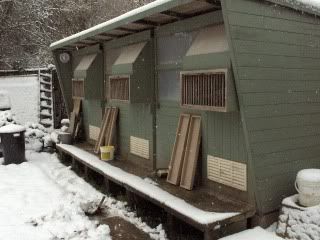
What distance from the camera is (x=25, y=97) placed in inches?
558

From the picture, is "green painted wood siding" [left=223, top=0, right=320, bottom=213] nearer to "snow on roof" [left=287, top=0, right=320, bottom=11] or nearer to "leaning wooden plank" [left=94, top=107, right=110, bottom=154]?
"snow on roof" [left=287, top=0, right=320, bottom=11]

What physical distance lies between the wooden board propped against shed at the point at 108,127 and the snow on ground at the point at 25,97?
5.40 m

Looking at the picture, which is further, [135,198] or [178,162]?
[135,198]

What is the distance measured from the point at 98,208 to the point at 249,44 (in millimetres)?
3812

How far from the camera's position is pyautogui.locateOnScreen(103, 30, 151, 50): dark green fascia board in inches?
308

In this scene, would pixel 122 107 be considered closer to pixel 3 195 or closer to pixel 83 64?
pixel 83 64

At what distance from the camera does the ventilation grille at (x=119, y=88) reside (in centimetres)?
792

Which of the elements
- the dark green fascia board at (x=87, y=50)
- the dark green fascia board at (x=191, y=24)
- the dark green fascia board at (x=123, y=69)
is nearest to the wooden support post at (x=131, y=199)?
the dark green fascia board at (x=123, y=69)

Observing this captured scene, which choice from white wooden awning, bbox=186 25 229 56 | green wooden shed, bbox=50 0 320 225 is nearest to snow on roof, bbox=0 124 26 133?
green wooden shed, bbox=50 0 320 225

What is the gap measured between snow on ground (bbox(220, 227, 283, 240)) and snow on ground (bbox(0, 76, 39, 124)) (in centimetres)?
1056

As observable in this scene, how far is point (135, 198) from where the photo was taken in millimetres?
6961

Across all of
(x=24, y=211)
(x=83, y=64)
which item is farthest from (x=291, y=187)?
(x=83, y=64)

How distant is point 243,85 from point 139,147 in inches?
153

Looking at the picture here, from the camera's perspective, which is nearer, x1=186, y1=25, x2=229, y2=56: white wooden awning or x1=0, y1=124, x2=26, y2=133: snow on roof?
x1=186, y1=25, x2=229, y2=56: white wooden awning
